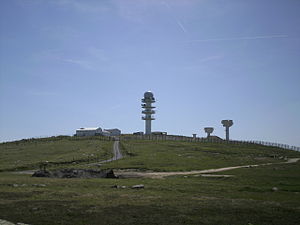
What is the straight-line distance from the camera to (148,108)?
154 m

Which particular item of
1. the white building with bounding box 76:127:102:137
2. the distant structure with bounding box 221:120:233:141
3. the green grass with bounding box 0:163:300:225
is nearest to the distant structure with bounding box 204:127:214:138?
the distant structure with bounding box 221:120:233:141

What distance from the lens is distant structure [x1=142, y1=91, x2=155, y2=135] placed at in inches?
5960

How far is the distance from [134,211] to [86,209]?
8.81ft

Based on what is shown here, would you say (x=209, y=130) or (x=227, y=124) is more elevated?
(x=227, y=124)

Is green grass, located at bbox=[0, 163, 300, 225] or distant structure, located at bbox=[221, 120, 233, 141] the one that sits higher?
distant structure, located at bbox=[221, 120, 233, 141]

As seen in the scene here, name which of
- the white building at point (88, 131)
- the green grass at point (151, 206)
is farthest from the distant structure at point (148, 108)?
the green grass at point (151, 206)

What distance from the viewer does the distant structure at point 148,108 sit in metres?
151

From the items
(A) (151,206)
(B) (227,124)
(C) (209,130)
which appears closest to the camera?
(A) (151,206)

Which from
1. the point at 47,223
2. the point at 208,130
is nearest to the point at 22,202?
the point at 47,223

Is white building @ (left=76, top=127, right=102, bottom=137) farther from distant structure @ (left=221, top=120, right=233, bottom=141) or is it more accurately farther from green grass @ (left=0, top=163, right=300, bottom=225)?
green grass @ (left=0, top=163, right=300, bottom=225)

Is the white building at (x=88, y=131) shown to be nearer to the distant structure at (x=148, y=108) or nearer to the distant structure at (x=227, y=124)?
the distant structure at (x=148, y=108)

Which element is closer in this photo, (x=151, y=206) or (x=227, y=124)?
(x=151, y=206)

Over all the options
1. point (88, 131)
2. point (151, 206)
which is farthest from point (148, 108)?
point (151, 206)

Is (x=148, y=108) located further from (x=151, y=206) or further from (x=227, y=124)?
Result: (x=151, y=206)
